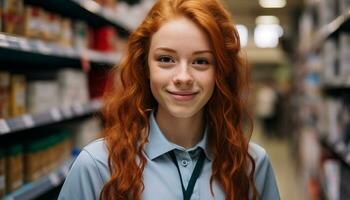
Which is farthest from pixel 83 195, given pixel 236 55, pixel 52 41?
pixel 52 41

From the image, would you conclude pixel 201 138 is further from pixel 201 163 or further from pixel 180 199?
pixel 180 199

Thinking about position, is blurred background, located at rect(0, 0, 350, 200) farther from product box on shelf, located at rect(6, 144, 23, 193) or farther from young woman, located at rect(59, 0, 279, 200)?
young woman, located at rect(59, 0, 279, 200)

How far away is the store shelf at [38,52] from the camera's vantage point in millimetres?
2265

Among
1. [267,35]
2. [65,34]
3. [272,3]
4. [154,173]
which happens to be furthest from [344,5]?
[267,35]

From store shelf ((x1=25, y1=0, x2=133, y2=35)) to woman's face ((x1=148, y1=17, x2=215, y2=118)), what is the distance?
6.09 feet

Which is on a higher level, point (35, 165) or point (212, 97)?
point (212, 97)

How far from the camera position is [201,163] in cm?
148

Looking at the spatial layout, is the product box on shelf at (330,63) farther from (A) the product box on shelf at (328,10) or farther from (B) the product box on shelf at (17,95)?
(B) the product box on shelf at (17,95)

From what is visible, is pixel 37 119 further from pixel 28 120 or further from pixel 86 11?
pixel 86 11

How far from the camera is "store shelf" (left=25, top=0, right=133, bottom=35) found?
3.27 m

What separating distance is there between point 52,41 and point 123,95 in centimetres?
159

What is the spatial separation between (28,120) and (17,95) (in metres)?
0.17

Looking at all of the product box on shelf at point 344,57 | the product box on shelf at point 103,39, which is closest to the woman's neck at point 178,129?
the product box on shelf at point 344,57

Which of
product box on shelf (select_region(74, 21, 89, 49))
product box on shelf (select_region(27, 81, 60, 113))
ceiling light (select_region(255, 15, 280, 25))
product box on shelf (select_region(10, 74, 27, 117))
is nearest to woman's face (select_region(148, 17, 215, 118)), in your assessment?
product box on shelf (select_region(10, 74, 27, 117))
